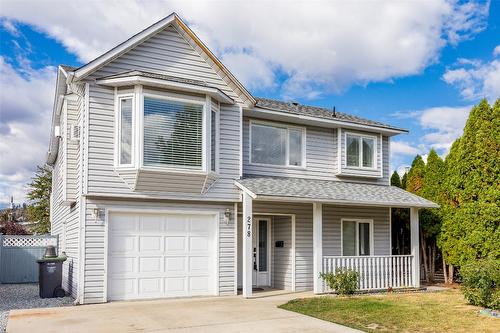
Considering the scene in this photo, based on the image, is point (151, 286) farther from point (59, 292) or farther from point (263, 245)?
point (263, 245)

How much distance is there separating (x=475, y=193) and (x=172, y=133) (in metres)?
9.87

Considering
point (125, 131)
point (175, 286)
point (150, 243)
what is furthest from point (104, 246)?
point (125, 131)

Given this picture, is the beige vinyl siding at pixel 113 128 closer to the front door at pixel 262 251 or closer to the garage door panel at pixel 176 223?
the garage door panel at pixel 176 223

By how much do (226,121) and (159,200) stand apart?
2.96 m

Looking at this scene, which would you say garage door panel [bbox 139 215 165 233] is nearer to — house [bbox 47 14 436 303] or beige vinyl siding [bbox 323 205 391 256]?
house [bbox 47 14 436 303]

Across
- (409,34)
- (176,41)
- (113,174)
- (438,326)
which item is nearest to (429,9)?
(409,34)

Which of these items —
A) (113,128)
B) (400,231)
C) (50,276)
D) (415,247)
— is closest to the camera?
(113,128)

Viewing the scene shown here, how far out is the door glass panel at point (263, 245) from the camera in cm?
1609

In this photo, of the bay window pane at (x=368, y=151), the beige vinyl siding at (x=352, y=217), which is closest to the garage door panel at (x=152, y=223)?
the beige vinyl siding at (x=352, y=217)

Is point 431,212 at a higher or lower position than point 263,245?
higher

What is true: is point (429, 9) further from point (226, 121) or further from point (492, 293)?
point (492, 293)

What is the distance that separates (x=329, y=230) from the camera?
16.4m

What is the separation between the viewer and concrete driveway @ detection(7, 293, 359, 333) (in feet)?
30.5

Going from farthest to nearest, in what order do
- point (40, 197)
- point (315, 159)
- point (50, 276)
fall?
point (40, 197), point (315, 159), point (50, 276)
